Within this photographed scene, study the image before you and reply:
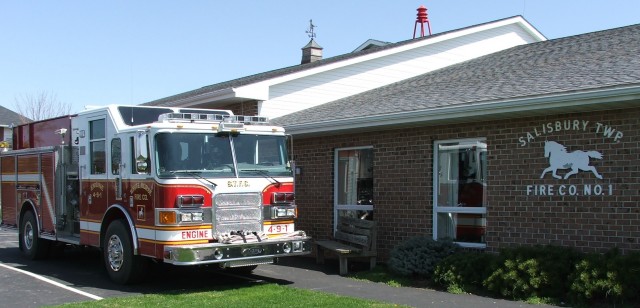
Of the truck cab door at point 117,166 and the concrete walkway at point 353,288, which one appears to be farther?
the truck cab door at point 117,166

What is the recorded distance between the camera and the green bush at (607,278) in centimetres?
748

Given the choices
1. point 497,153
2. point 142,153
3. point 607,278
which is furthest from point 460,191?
point 142,153

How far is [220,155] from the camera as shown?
31.5 ft

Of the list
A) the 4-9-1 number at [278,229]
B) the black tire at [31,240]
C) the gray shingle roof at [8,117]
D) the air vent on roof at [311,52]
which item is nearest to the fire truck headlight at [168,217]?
the 4-9-1 number at [278,229]

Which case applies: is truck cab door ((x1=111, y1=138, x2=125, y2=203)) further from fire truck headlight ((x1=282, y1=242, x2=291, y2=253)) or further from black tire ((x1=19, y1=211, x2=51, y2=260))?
black tire ((x1=19, y1=211, x2=51, y2=260))

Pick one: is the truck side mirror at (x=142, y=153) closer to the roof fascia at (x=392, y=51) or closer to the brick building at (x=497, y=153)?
the brick building at (x=497, y=153)

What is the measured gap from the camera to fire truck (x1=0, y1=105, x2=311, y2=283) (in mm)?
9008

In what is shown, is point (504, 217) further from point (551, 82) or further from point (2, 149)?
point (2, 149)

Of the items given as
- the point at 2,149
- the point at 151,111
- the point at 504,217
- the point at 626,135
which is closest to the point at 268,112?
the point at 151,111

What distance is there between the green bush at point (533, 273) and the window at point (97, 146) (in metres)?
6.07

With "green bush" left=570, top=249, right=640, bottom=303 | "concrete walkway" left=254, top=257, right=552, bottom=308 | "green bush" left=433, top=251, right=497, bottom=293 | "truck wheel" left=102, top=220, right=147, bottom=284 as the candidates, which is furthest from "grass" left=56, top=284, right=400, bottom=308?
"green bush" left=570, top=249, right=640, bottom=303

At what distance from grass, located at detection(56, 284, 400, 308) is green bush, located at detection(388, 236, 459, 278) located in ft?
5.26

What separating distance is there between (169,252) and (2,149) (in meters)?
7.72

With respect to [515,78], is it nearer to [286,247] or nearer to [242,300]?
[286,247]
